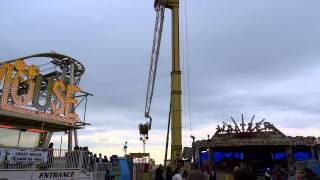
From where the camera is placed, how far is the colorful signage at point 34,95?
83.0ft

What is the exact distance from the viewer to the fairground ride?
25.3 meters

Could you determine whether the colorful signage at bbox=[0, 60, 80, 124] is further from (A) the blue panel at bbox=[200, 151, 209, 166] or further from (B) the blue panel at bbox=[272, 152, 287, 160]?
(B) the blue panel at bbox=[272, 152, 287, 160]

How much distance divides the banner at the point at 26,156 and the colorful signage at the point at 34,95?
702 cm

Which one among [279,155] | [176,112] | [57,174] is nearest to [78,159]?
[57,174]

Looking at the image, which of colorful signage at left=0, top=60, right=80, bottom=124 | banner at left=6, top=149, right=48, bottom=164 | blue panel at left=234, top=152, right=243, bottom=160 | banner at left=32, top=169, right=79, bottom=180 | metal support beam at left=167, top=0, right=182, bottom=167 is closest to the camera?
banner at left=6, top=149, right=48, bottom=164

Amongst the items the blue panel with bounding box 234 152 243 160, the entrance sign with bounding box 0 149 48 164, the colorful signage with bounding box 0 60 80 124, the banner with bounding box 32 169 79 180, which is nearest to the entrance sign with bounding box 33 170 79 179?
the banner with bounding box 32 169 79 180

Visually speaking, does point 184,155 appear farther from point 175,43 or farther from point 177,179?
point 177,179

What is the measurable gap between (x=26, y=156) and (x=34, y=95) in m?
10.7

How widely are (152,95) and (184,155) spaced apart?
1548 cm

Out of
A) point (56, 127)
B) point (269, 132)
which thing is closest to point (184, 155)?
point (269, 132)

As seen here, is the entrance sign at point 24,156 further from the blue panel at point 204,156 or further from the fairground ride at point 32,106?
the blue panel at point 204,156

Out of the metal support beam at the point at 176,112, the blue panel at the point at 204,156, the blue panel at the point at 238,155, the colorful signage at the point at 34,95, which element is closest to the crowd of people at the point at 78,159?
the colorful signage at the point at 34,95

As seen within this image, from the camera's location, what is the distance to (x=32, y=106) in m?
26.8

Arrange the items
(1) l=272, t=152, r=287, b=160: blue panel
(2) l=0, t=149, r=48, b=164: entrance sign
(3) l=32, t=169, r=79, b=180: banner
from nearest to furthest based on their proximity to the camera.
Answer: (2) l=0, t=149, r=48, b=164: entrance sign, (3) l=32, t=169, r=79, b=180: banner, (1) l=272, t=152, r=287, b=160: blue panel
